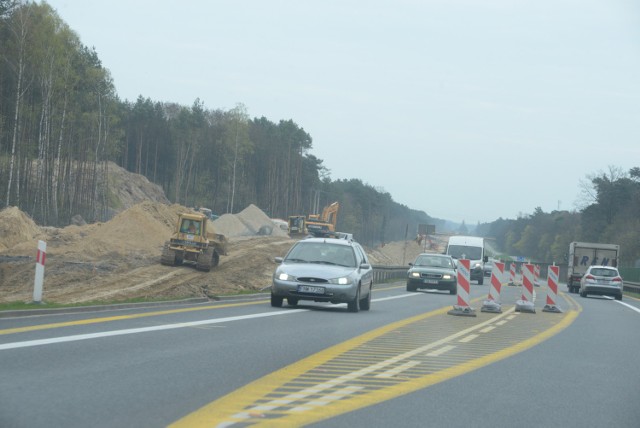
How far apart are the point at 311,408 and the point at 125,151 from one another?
11481 centimetres

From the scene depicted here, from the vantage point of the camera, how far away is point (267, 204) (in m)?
132

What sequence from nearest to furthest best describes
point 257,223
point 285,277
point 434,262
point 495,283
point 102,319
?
point 102,319 → point 285,277 → point 495,283 → point 434,262 → point 257,223

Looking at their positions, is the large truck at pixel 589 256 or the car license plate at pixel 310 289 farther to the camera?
the large truck at pixel 589 256

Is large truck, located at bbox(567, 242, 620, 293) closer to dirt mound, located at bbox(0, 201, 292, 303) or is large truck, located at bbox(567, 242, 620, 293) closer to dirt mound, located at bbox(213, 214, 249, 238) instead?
dirt mound, located at bbox(0, 201, 292, 303)

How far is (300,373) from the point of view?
10141 mm

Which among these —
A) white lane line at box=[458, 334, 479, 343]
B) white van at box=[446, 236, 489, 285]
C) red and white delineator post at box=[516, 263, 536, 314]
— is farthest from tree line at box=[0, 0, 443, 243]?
white lane line at box=[458, 334, 479, 343]

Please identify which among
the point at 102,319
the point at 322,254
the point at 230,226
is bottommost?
the point at 102,319

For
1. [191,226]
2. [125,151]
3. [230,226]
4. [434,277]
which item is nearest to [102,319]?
[434,277]

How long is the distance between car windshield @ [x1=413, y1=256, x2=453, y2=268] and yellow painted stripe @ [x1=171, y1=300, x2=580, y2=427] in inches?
933

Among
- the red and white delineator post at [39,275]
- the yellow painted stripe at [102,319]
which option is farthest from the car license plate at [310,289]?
the red and white delineator post at [39,275]

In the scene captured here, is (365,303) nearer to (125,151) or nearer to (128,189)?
(128,189)

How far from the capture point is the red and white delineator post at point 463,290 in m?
21.6

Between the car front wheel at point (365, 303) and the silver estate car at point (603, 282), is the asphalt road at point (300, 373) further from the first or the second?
the silver estate car at point (603, 282)

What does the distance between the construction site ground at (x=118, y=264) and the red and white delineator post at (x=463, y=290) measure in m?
7.03
